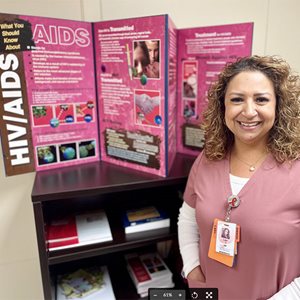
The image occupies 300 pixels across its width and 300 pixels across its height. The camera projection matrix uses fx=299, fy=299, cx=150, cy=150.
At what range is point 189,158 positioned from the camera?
1348 mm

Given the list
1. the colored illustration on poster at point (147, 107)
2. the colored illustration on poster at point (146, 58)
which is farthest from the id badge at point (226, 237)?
the colored illustration on poster at point (146, 58)

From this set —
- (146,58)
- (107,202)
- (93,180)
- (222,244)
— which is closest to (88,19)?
(146,58)

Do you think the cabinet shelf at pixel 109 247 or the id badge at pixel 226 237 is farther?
the cabinet shelf at pixel 109 247

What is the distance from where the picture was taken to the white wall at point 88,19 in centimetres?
128

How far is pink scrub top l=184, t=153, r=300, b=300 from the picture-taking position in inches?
33.2

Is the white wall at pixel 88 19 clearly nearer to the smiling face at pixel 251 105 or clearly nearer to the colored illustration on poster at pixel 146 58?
the colored illustration on poster at pixel 146 58

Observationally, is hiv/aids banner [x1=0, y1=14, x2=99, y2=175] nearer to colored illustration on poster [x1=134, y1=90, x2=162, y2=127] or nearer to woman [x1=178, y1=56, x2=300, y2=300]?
colored illustration on poster [x1=134, y1=90, x2=162, y2=127]

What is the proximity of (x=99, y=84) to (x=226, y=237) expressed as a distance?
75 cm

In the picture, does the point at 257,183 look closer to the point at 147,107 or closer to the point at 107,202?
the point at 147,107

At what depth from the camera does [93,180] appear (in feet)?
3.57

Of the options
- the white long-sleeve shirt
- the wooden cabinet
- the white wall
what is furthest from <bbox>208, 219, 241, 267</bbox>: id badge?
the white wall

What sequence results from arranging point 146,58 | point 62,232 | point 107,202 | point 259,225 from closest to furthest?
point 259,225
point 146,58
point 62,232
point 107,202

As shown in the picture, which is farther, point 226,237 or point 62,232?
point 62,232

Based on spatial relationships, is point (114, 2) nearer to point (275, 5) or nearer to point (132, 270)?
point (275, 5)
